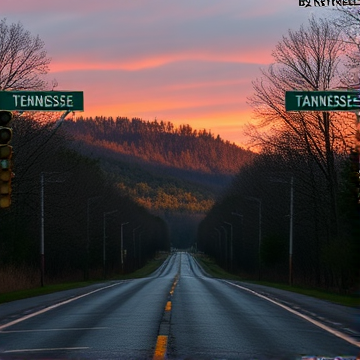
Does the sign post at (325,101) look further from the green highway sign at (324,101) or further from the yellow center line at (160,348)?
the yellow center line at (160,348)

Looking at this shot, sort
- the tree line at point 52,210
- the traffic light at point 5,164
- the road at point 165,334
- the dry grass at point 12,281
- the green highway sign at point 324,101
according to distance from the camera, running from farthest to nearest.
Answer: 1. the tree line at point 52,210
2. the dry grass at point 12,281
3. the green highway sign at point 324,101
4. the traffic light at point 5,164
5. the road at point 165,334

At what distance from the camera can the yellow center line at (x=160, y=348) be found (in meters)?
12.2

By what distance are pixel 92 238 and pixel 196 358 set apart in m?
71.6

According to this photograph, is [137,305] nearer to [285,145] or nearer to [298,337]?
[298,337]

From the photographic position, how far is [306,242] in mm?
72812

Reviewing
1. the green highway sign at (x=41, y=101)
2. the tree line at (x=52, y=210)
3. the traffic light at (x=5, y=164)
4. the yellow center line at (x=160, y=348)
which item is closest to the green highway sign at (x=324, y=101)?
the green highway sign at (x=41, y=101)

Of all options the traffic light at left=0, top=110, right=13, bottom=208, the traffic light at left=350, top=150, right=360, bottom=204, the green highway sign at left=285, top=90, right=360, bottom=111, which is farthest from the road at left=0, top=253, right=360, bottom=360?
the green highway sign at left=285, top=90, right=360, bottom=111

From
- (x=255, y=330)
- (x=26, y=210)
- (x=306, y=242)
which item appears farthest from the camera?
(x=306, y=242)

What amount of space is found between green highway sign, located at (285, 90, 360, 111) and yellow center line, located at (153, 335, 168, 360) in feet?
29.5

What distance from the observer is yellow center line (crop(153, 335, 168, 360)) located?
40.1ft

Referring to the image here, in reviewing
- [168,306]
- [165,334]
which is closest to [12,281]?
[168,306]

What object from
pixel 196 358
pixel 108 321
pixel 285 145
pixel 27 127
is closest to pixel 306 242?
pixel 285 145

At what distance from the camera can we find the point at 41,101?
72.9 feet

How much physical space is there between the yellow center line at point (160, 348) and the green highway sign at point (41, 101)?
9.43 m
